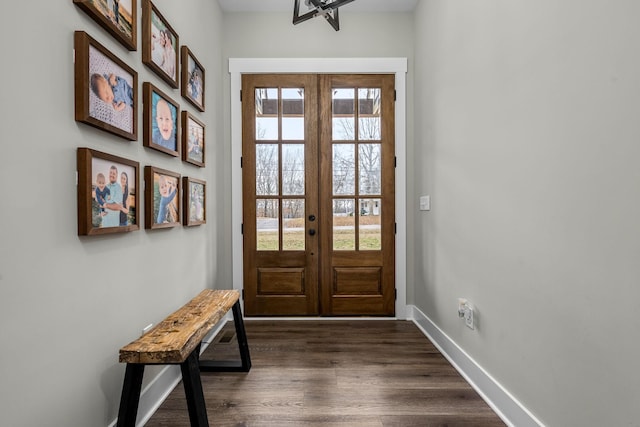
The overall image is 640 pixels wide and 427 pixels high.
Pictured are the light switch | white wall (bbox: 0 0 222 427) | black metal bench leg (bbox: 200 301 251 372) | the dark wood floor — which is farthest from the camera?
the light switch

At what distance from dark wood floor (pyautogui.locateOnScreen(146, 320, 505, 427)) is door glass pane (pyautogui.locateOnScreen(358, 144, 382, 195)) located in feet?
4.30

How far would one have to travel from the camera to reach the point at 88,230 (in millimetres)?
1299

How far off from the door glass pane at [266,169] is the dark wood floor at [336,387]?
1303mm

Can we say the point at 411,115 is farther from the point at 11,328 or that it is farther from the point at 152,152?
the point at 11,328

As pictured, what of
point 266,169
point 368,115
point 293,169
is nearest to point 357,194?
point 293,169

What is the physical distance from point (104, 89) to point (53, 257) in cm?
69

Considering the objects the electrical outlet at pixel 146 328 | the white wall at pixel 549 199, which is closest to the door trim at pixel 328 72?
the white wall at pixel 549 199

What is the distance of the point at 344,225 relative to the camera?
3346mm

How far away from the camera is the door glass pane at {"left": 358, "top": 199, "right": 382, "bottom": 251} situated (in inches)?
131

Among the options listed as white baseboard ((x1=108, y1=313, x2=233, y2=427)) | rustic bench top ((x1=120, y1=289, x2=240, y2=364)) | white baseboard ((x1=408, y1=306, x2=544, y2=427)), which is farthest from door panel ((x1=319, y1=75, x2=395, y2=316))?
white baseboard ((x1=108, y1=313, x2=233, y2=427))

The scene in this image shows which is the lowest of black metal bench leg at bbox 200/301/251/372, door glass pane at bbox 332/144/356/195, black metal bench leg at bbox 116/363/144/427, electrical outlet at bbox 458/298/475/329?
black metal bench leg at bbox 200/301/251/372

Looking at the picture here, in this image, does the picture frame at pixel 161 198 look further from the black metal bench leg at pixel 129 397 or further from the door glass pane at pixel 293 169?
the door glass pane at pixel 293 169

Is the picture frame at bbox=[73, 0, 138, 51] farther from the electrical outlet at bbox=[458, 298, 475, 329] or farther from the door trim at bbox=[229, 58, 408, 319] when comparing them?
the electrical outlet at bbox=[458, 298, 475, 329]

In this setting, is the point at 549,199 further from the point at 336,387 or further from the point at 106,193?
the point at 106,193
